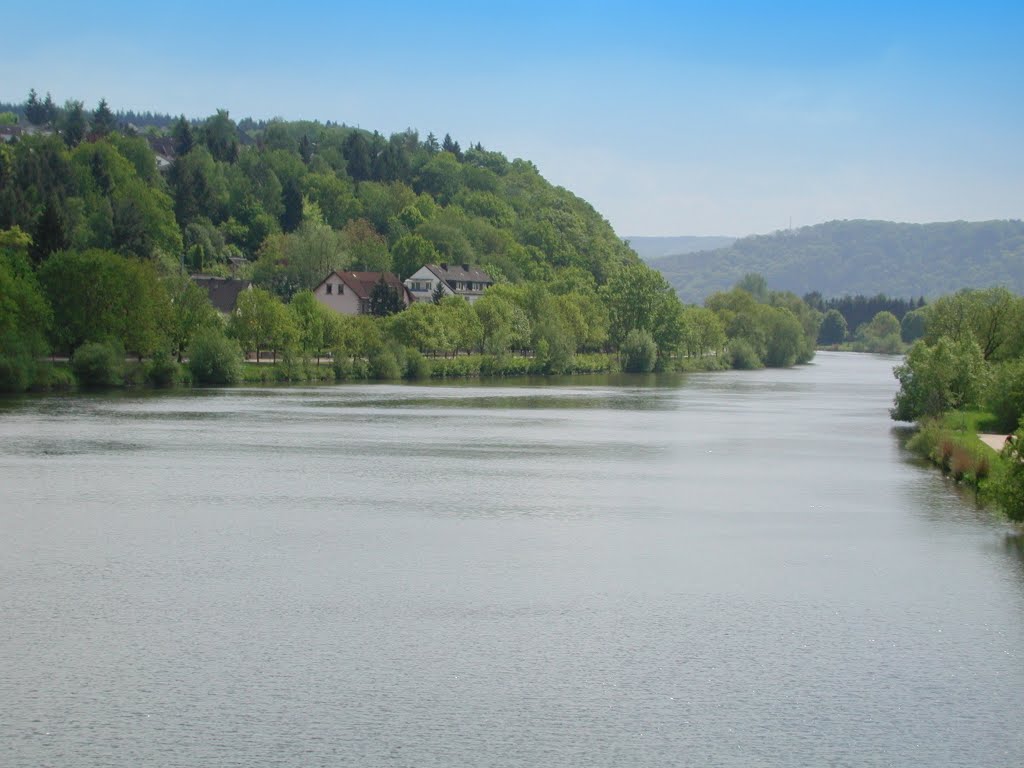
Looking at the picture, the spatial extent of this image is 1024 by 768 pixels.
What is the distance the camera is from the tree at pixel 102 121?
518ft

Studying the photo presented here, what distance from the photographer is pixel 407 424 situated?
53.6 metres

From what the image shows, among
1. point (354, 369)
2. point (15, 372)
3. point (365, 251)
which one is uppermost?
point (365, 251)

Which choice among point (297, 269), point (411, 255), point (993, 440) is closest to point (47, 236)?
point (297, 269)

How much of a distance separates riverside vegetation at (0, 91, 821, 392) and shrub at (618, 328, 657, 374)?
284 millimetres

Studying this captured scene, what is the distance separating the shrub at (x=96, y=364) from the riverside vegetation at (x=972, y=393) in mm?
43273

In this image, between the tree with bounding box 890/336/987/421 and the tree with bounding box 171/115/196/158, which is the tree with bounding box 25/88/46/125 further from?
the tree with bounding box 890/336/987/421

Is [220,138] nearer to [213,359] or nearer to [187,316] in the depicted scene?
[187,316]

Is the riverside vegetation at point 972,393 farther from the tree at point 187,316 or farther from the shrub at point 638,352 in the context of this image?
the shrub at point 638,352

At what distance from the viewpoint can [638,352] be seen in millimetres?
115812

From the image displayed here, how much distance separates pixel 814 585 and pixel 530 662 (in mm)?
7350

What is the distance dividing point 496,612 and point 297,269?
112 m

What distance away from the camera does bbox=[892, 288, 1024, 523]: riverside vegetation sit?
2744cm

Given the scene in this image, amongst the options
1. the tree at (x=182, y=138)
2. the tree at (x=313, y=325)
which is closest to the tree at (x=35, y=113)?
the tree at (x=182, y=138)

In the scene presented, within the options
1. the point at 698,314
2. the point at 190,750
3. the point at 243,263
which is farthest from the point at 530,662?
the point at 243,263
